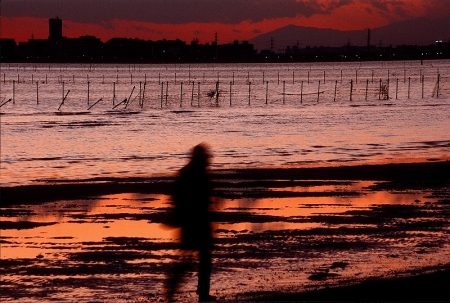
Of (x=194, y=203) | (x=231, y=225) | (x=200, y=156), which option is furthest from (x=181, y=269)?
(x=231, y=225)

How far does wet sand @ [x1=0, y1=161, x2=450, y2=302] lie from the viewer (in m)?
10.4

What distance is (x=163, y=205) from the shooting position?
17.4m

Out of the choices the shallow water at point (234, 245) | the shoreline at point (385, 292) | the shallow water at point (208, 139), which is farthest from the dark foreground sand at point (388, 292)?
the shallow water at point (208, 139)

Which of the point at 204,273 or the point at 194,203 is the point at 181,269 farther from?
the point at 194,203

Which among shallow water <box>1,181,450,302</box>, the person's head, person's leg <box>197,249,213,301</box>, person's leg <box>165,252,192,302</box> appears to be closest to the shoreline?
shallow water <box>1,181,450,302</box>

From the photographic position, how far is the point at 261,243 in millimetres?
13258

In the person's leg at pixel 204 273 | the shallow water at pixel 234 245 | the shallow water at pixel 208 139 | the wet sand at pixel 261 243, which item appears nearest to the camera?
the person's leg at pixel 204 273

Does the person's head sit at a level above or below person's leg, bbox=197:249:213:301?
above

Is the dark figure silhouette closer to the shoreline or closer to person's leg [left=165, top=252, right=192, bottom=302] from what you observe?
person's leg [left=165, top=252, right=192, bottom=302]

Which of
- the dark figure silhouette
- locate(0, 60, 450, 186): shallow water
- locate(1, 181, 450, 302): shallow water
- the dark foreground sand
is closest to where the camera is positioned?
the dark figure silhouette

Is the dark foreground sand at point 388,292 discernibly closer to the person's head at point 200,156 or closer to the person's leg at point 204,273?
the person's leg at point 204,273

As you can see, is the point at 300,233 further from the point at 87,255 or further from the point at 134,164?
the point at 134,164

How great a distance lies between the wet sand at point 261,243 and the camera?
10.4 metres

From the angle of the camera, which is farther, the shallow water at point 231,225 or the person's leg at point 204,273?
the shallow water at point 231,225
